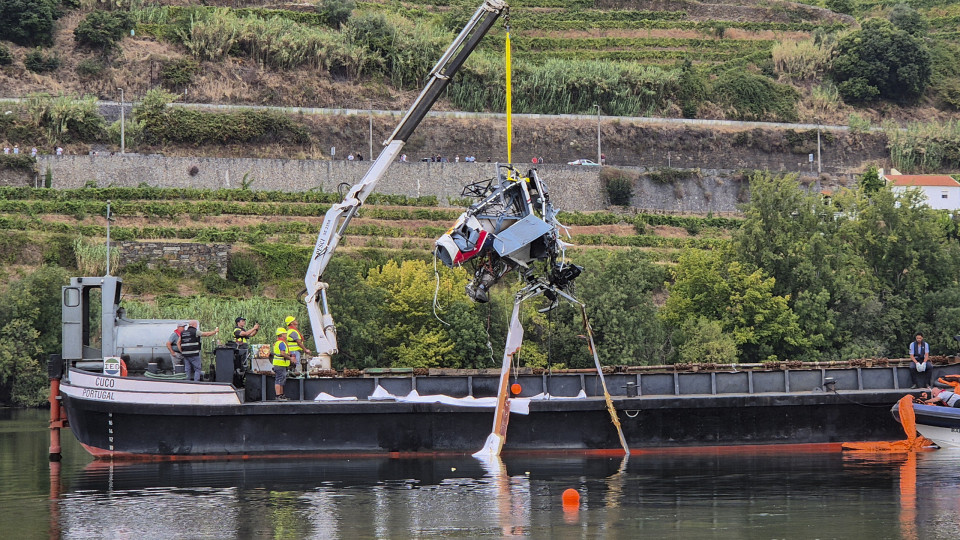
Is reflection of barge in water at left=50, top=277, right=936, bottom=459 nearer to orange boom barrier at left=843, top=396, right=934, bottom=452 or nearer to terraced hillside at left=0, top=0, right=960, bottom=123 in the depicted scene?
orange boom barrier at left=843, top=396, right=934, bottom=452

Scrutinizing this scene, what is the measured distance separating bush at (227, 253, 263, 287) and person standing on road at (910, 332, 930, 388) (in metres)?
33.3

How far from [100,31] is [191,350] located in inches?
2285

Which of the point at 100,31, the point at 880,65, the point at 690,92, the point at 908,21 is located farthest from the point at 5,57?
the point at 908,21

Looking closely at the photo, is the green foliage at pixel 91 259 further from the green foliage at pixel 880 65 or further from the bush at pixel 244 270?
the green foliage at pixel 880 65

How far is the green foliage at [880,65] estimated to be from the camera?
316ft

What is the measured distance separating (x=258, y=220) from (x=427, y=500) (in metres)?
41.7

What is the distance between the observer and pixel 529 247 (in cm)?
2736

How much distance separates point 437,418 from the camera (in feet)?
96.3

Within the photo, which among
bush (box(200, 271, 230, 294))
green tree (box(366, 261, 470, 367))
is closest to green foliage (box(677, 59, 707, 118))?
bush (box(200, 271, 230, 294))

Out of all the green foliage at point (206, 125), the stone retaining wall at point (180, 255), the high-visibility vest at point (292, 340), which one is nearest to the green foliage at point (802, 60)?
the green foliage at point (206, 125)

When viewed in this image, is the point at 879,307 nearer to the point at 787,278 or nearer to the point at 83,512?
the point at 787,278

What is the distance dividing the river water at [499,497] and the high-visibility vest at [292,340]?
2.59 m

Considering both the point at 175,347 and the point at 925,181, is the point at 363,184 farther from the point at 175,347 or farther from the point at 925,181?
the point at 925,181

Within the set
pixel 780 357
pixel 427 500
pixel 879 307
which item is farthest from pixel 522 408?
pixel 879 307
